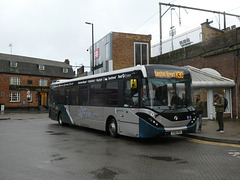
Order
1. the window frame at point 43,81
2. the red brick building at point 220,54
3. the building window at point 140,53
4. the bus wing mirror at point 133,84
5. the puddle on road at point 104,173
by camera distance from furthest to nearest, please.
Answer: the window frame at point 43,81 < the building window at point 140,53 < the red brick building at point 220,54 < the bus wing mirror at point 133,84 < the puddle on road at point 104,173

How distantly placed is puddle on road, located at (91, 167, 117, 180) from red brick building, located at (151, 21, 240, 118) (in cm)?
1343

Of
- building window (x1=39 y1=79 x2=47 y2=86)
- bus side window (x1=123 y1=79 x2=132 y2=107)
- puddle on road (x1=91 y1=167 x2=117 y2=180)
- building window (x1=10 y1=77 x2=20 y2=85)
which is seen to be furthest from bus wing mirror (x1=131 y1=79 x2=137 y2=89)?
building window (x1=39 y1=79 x2=47 y2=86)

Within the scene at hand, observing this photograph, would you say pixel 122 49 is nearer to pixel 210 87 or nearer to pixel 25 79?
pixel 210 87

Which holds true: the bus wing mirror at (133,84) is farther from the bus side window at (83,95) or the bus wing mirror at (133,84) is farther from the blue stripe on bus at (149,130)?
the bus side window at (83,95)

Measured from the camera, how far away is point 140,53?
2962 cm

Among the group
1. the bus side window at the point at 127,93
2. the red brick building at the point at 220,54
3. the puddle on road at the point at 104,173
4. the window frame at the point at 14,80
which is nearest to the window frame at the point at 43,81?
the window frame at the point at 14,80

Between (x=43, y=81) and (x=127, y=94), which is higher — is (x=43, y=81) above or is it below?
above

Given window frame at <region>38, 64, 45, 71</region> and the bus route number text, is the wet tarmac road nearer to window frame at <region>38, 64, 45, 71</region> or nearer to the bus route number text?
the bus route number text

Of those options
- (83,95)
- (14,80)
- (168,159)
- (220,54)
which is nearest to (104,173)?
(168,159)

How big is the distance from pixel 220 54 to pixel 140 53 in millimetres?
13316

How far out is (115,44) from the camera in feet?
91.9

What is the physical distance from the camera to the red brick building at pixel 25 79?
42.6 metres

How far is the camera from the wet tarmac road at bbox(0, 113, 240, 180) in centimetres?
524

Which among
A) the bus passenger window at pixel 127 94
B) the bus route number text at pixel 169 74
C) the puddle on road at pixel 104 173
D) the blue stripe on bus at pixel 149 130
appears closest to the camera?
the puddle on road at pixel 104 173
